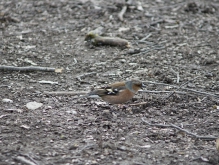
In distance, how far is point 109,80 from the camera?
6770 mm

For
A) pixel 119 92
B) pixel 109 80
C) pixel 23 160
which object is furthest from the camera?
pixel 109 80

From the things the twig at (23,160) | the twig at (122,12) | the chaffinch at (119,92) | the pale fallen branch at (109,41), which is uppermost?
the twig at (122,12)

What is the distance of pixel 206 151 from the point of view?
462cm

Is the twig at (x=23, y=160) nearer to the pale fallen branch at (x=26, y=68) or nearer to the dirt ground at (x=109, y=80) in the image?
the dirt ground at (x=109, y=80)

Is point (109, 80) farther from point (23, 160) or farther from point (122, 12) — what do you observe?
point (122, 12)

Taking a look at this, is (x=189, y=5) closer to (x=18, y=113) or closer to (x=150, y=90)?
(x=150, y=90)

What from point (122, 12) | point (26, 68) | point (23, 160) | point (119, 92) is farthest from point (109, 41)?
point (23, 160)

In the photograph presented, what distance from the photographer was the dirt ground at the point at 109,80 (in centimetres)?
460

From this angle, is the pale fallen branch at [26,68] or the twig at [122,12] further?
the twig at [122,12]

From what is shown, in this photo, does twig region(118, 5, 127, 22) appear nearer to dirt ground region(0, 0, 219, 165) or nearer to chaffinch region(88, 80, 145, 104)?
dirt ground region(0, 0, 219, 165)

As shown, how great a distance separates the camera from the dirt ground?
4598 mm

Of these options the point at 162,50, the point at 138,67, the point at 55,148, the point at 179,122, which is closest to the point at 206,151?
the point at 179,122

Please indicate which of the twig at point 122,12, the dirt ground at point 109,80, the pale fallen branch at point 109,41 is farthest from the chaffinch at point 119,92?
the twig at point 122,12

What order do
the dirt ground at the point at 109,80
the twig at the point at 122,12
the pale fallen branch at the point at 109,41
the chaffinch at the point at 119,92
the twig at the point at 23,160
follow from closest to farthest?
the twig at the point at 23,160, the dirt ground at the point at 109,80, the chaffinch at the point at 119,92, the pale fallen branch at the point at 109,41, the twig at the point at 122,12
